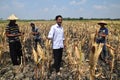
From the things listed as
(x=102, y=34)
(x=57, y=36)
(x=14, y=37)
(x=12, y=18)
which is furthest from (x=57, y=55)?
(x=102, y=34)

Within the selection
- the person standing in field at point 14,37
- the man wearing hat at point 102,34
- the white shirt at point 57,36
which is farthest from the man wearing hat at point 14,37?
the man wearing hat at point 102,34

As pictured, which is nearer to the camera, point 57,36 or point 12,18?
point 57,36

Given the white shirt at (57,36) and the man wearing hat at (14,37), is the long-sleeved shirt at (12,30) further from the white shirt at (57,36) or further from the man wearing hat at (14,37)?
the white shirt at (57,36)

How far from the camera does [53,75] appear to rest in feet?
28.6

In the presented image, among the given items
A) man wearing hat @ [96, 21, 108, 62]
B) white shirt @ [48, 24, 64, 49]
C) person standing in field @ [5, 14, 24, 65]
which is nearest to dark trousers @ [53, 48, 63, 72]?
white shirt @ [48, 24, 64, 49]

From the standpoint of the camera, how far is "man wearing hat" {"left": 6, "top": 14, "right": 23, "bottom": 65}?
32.1 feet

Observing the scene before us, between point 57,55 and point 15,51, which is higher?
point 57,55

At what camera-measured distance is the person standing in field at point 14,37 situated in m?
9.80

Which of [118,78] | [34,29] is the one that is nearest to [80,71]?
[118,78]

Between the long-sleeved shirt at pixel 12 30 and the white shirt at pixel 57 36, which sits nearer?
the white shirt at pixel 57 36

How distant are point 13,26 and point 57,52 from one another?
200 cm

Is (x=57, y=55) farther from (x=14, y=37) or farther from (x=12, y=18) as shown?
(x=12, y=18)

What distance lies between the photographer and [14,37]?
998cm

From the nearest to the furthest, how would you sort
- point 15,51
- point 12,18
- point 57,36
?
point 57,36 → point 12,18 → point 15,51
